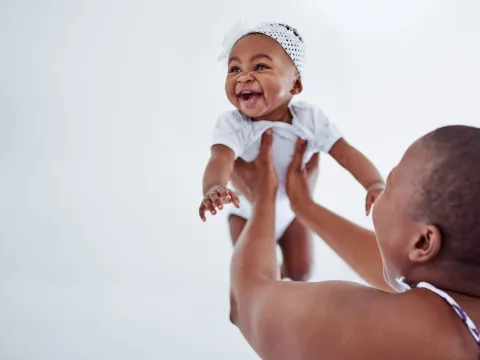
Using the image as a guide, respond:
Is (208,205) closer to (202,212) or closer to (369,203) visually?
(202,212)

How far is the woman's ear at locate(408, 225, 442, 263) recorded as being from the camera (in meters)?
0.71

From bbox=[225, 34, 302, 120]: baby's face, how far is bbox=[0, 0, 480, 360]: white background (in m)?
0.60

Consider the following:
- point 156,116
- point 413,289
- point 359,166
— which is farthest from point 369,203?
point 156,116

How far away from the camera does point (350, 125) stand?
2.23 m

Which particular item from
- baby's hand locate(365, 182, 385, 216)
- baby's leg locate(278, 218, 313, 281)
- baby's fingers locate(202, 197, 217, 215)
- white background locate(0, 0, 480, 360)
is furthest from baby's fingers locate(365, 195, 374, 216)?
white background locate(0, 0, 480, 360)

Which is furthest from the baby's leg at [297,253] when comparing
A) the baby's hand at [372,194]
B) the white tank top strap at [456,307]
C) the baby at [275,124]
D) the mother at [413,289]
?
the white tank top strap at [456,307]

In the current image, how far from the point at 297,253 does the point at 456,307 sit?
88 cm

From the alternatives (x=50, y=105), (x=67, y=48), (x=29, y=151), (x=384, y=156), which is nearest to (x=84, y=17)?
(x=67, y=48)

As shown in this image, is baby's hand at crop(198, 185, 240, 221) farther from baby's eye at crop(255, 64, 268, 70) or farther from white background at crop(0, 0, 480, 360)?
white background at crop(0, 0, 480, 360)

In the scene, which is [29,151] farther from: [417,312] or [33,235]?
[417,312]

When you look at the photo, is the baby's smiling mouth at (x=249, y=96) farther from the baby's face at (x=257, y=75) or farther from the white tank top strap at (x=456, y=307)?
the white tank top strap at (x=456, y=307)

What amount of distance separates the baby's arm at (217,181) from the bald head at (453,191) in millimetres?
431

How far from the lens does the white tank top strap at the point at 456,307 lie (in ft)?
2.25

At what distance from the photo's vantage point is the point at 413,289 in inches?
29.3
